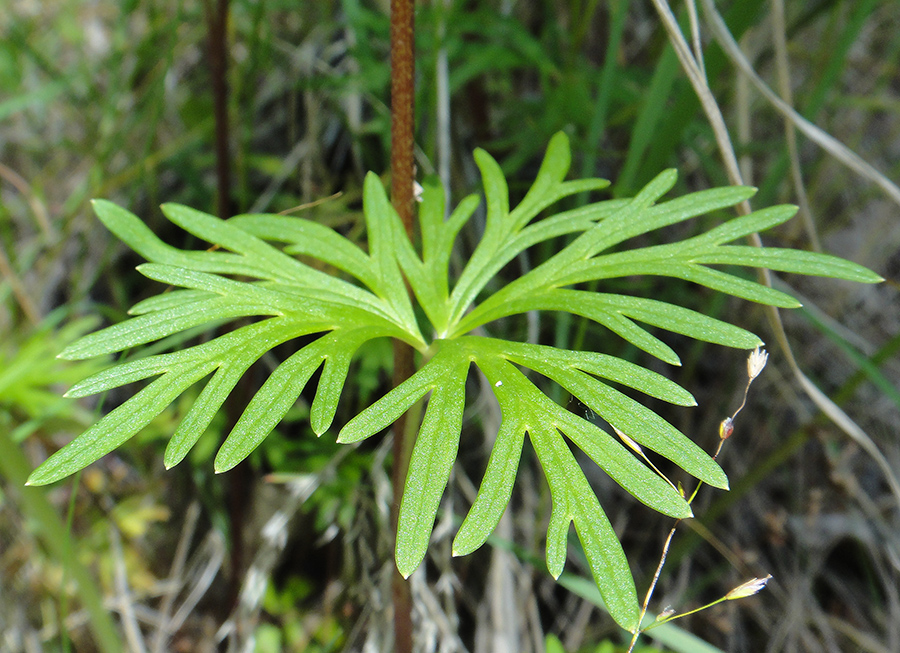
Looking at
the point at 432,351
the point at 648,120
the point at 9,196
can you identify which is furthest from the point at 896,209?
the point at 9,196

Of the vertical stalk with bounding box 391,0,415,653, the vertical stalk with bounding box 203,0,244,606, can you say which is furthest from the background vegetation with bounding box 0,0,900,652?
the vertical stalk with bounding box 391,0,415,653

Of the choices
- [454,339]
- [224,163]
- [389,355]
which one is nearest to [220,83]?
[224,163]

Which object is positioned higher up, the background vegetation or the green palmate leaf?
the green palmate leaf

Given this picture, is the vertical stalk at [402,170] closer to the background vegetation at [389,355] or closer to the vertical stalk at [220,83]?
the background vegetation at [389,355]

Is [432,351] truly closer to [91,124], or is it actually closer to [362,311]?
[362,311]

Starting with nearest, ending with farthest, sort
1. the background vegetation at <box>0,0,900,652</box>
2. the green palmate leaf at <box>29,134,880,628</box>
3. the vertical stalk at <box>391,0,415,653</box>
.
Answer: the green palmate leaf at <box>29,134,880,628</box> < the vertical stalk at <box>391,0,415,653</box> < the background vegetation at <box>0,0,900,652</box>

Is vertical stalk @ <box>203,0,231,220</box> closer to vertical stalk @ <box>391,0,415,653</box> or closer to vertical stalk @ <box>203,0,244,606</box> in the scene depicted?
vertical stalk @ <box>203,0,244,606</box>

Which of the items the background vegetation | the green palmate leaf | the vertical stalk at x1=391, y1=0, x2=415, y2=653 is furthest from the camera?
the background vegetation

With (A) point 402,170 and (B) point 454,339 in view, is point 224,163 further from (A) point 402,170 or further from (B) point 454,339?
(B) point 454,339
